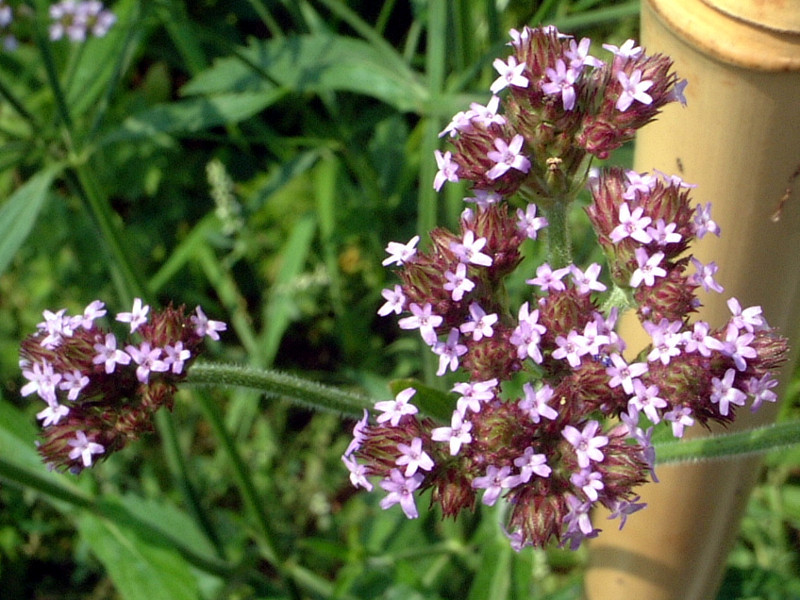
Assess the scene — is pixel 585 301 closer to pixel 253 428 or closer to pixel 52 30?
pixel 253 428

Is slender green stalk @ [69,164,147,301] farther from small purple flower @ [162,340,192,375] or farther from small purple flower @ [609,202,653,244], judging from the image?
small purple flower @ [609,202,653,244]

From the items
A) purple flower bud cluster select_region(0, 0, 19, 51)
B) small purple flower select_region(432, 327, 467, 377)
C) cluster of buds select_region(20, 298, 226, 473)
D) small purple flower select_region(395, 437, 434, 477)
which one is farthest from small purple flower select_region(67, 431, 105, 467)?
purple flower bud cluster select_region(0, 0, 19, 51)

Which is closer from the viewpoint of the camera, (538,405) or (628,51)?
(538,405)

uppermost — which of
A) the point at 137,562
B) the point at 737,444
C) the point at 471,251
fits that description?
the point at 471,251

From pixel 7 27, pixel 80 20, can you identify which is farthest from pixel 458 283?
pixel 7 27

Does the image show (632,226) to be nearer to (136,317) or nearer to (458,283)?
(458,283)

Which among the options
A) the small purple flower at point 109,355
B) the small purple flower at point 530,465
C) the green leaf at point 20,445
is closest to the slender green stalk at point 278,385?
the small purple flower at point 109,355

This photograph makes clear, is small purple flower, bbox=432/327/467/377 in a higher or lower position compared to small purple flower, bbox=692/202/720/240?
lower
